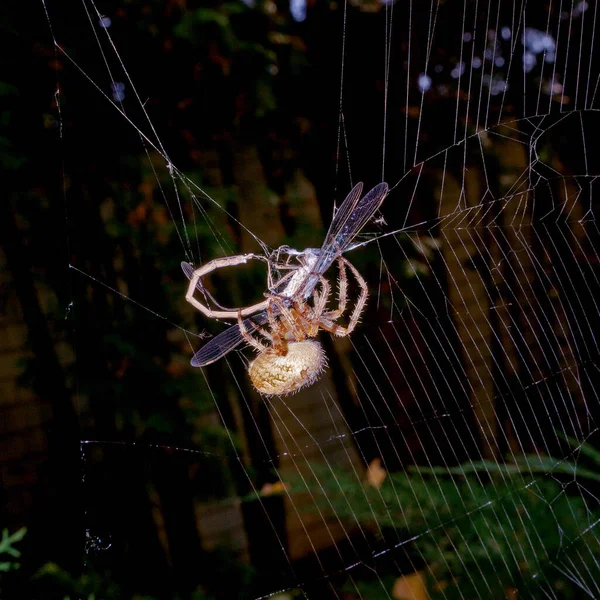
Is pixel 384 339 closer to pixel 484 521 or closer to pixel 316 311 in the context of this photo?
pixel 484 521

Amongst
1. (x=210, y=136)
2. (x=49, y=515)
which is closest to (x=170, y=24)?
(x=210, y=136)

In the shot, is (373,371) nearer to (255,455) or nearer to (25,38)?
(255,455)

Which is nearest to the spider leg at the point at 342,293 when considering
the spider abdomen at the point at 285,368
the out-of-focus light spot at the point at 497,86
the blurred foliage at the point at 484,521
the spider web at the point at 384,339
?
the spider abdomen at the point at 285,368

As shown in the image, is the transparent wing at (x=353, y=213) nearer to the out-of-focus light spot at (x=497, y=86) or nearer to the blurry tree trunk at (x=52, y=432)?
the blurry tree trunk at (x=52, y=432)

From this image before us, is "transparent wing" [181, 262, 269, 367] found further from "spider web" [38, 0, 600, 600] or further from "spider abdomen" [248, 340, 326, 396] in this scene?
"spider web" [38, 0, 600, 600]

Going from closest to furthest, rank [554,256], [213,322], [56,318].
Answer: [56,318]
[213,322]
[554,256]

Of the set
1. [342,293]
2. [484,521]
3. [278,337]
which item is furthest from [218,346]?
[484,521]

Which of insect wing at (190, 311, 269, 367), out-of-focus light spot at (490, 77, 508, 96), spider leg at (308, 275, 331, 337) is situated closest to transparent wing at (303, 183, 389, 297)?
spider leg at (308, 275, 331, 337)
